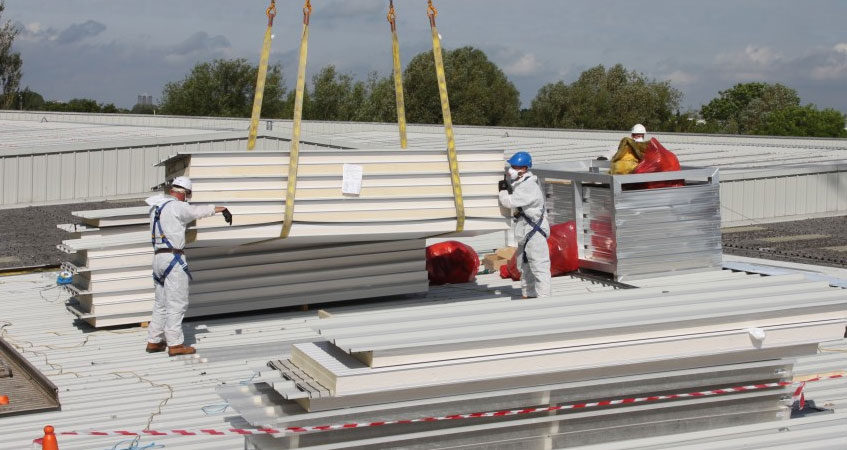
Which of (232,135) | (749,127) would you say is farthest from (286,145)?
(749,127)

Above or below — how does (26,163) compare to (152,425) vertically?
above

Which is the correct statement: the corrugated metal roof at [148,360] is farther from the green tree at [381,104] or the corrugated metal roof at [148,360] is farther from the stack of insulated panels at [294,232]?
the green tree at [381,104]

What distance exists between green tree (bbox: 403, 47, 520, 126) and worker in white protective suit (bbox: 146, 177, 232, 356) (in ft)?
227

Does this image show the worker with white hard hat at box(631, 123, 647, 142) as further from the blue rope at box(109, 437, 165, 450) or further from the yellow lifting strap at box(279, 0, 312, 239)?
the blue rope at box(109, 437, 165, 450)

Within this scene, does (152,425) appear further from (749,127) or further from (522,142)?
(749,127)

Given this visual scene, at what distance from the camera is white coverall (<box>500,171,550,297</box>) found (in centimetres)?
1155

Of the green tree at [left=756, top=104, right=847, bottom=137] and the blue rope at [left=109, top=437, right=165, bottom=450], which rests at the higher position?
the green tree at [left=756, top=104, right=847, bottom=137]

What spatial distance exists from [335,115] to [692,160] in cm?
6552

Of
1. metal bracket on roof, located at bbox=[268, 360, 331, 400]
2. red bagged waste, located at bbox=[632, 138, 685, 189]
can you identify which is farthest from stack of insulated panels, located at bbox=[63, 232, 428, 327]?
metal bracket on roof, located at bbox=[268, 360, 331, 400]

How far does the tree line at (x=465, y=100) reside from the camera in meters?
79.2

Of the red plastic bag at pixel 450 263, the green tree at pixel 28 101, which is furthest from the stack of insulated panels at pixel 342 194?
the green tree at pixel 28 101

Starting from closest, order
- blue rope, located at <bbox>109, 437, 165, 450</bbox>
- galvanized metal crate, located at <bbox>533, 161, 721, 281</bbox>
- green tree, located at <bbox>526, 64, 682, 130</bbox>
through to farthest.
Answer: blue rope, located at <bbox>109, 437, 165, 450</bbox>, galvanized metal crate, located at <bbox>533, 161, 721, 281</bbox>, green tree, located at <bbox>526, 64, 682, 130</bbox>

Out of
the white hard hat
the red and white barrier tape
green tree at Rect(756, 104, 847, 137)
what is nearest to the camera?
the red and white barrier tape

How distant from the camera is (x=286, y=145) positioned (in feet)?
114
